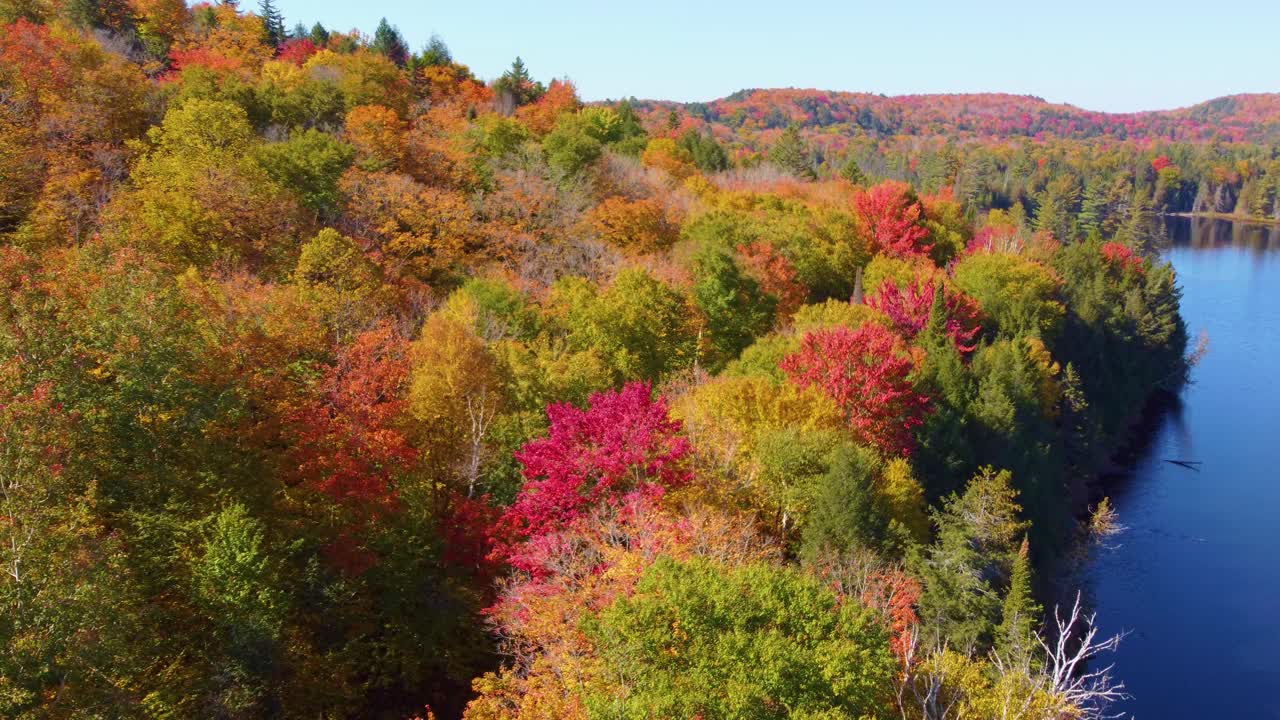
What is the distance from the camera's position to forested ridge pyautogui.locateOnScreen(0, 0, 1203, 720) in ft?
45.3

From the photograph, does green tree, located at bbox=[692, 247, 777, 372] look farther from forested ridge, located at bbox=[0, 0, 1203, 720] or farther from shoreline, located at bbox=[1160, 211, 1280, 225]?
shoreline, located at bbox=[1160, 211, 1280, 225]

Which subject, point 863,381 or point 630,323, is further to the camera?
point 630,323

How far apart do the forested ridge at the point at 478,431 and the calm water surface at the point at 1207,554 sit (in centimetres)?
212

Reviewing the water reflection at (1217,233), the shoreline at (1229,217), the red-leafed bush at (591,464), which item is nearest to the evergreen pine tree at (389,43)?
the red-leafed bush at (591,464)

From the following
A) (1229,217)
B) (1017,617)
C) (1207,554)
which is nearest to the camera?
(1017,617)

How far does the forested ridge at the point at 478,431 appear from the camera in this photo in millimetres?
13797

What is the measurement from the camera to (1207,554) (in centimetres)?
3847

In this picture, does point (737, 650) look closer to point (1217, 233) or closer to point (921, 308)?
point (921, 308)

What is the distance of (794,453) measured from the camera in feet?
80.6

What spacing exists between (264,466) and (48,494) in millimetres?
4885

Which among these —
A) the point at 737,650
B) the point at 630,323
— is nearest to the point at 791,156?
the point at 630,323

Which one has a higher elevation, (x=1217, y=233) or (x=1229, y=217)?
(x=1229, y=217)

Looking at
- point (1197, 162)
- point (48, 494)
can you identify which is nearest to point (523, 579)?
point (48, 494)

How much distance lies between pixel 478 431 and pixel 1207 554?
3467 cm
